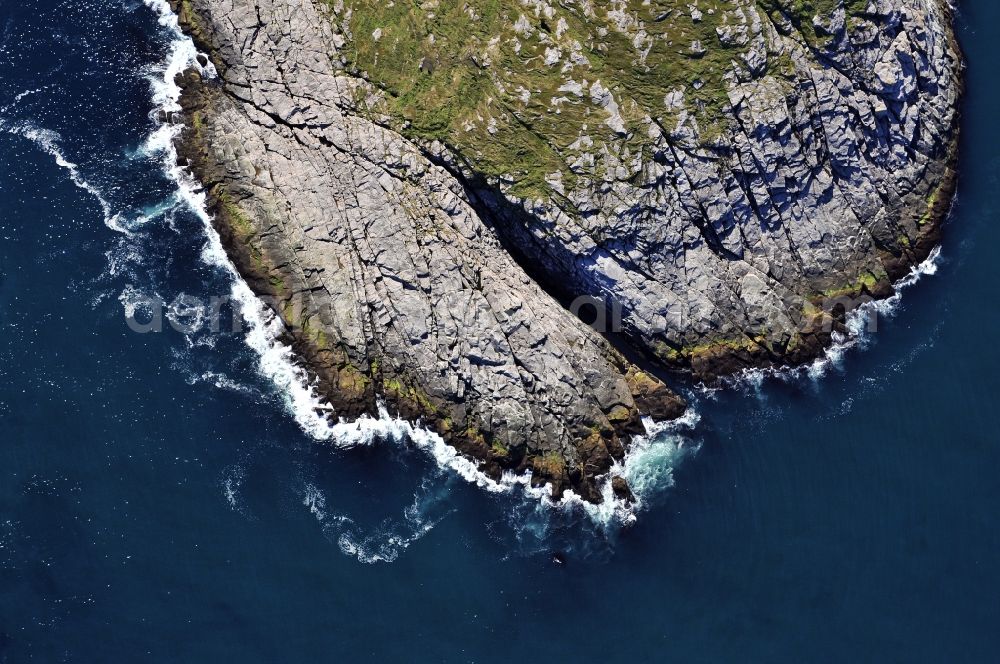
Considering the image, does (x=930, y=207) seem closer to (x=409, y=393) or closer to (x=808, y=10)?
(x=808, y=10)

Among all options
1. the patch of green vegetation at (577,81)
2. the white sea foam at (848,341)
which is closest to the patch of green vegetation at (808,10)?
the patch of green vegetation at (577,81)

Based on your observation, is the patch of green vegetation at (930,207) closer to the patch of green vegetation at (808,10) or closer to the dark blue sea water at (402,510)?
the dark blue sea water at (402,510)

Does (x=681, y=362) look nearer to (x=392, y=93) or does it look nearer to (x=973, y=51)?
(x=392, y=93)

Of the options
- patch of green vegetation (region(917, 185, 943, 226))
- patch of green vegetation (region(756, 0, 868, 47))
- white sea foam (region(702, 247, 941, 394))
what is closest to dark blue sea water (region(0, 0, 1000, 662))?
white sea foam (region(702, 247, 941, 394))

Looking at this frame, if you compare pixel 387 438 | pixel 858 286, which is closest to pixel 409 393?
pixel 387 438

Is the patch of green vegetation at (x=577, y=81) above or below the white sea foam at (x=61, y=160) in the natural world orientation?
below
